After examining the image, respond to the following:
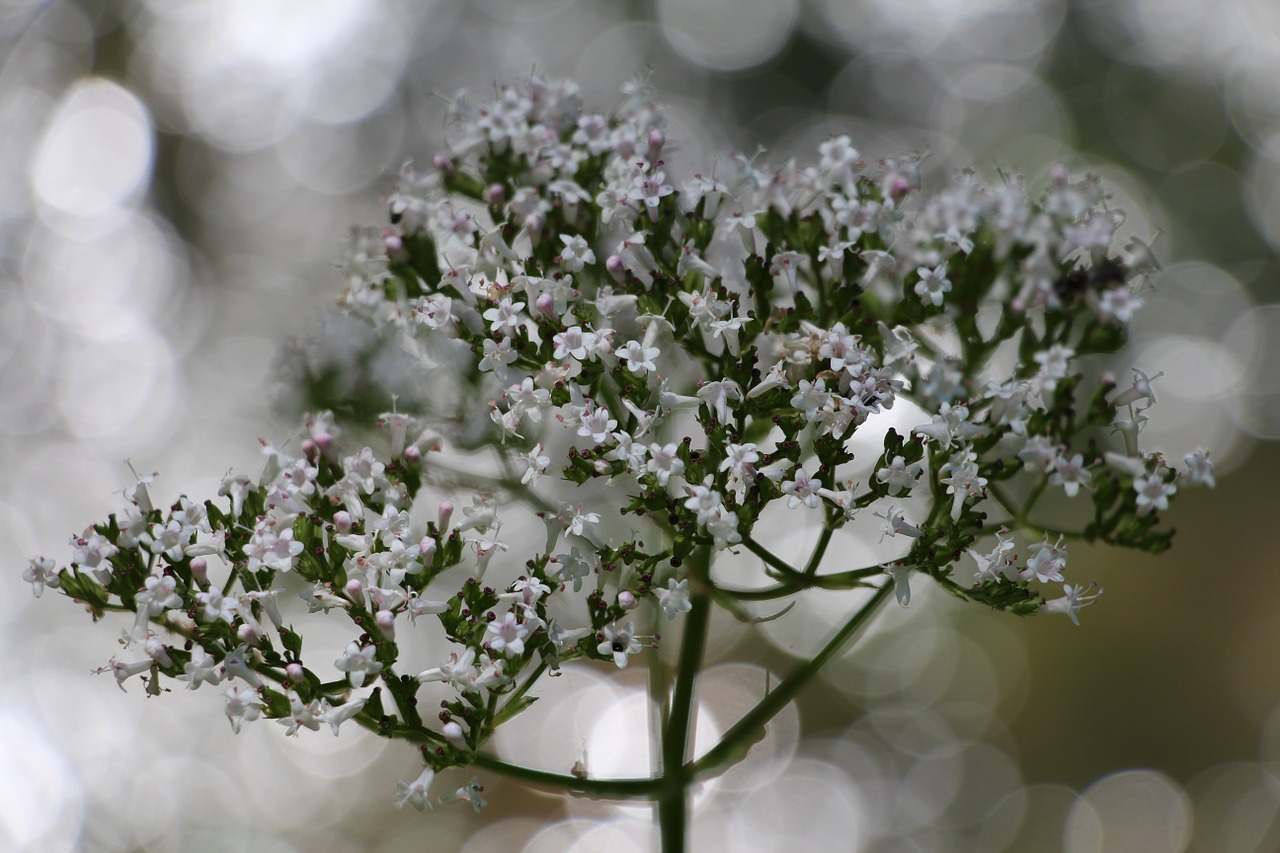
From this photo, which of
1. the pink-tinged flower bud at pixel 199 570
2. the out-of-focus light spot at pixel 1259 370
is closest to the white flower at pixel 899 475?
the pink-tinged flower bud at pixel 199 570

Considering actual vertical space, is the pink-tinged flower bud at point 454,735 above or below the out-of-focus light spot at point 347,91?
below

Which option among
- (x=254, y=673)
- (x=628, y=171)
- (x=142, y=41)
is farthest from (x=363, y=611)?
(x=142, y=41)

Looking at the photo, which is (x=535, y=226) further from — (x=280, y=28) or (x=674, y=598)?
(x=280, y=28)

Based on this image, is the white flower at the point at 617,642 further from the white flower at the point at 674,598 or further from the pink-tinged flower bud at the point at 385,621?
the pink-tinged flower bud at the point at 385,621

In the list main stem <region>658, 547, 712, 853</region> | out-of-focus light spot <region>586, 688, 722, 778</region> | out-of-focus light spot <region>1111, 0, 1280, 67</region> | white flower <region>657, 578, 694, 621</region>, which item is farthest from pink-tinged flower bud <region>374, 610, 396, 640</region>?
out-of-focus light spot <region>1111, 0, 1280, 67</region>

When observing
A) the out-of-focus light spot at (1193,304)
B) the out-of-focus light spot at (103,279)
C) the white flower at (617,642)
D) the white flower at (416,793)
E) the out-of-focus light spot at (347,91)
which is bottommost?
the white flower at (416,793)

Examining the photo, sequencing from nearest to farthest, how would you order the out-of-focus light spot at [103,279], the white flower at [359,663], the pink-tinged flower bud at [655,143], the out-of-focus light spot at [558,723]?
the white flower at [359,663] → the pink-tinged flower bud at [655,143] → the out-of-focus light spot at [558,723] → the out-of-focus light spot at [103,279]

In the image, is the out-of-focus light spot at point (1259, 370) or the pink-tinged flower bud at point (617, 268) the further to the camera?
the out-of-focus light spot at point (1259, 370)
